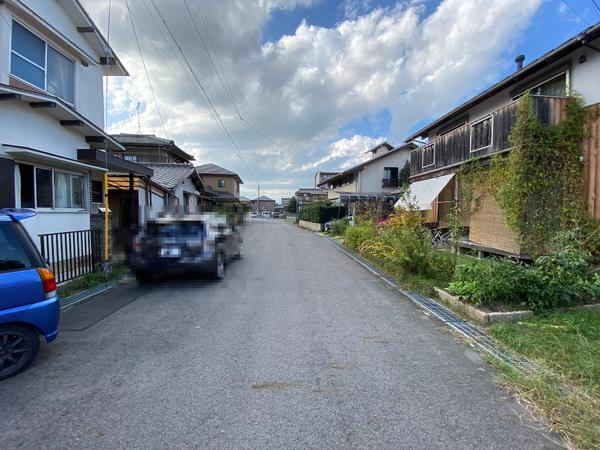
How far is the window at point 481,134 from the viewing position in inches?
418

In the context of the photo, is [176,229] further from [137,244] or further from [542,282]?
[542,282]

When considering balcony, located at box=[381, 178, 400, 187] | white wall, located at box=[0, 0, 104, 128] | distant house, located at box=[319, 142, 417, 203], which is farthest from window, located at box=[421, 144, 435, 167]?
balcony, located at box=[381, 178, 400, 187]

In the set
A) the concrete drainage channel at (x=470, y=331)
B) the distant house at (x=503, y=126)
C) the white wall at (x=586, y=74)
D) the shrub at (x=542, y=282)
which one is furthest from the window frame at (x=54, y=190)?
the white wall at (x=586, y=74)

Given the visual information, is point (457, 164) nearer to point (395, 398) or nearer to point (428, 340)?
point (428, 340)

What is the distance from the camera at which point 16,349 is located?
3396mm

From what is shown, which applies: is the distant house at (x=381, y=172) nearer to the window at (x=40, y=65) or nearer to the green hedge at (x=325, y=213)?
the green hedge at (x=325, y=213)

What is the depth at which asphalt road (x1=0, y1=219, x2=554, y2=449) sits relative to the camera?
2.48 m

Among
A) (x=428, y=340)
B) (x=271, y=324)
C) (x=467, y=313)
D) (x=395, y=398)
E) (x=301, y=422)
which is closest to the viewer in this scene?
(x=301, y=422)

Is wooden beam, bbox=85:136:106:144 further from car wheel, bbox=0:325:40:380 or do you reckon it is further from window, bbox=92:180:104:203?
car wheel, bbox=0:325:40:380

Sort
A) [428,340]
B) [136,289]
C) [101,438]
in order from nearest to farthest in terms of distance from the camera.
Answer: [101,438], [428,340], [136,289]

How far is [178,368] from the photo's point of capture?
3.49 meters

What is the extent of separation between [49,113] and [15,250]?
6208 mm

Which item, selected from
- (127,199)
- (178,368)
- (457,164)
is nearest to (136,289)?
(178,368)

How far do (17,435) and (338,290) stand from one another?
5.58 metres
